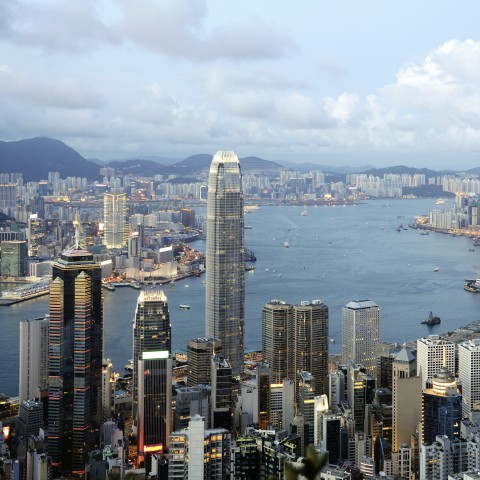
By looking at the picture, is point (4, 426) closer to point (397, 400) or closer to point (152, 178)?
point (397, 400)

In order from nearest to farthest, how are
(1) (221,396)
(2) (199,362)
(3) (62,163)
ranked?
(1) (221,396) → (2) (199,362) → (3) (62,163)

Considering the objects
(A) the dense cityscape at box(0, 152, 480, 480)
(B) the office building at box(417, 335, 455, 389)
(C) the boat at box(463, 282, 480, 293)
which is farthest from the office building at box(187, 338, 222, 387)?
(C) the boat at box(463, 282, 480, 293)

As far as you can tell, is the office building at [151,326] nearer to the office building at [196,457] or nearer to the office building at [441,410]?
the office building at [196,457]

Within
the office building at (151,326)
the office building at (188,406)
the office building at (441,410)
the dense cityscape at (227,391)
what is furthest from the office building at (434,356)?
the office building at (151,326)

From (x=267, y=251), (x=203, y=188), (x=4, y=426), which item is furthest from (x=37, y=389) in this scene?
(x=203, y=188)

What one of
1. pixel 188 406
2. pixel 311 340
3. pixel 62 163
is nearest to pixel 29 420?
pixel 188 406

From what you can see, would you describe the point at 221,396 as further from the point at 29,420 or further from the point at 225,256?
the point at 225,256
